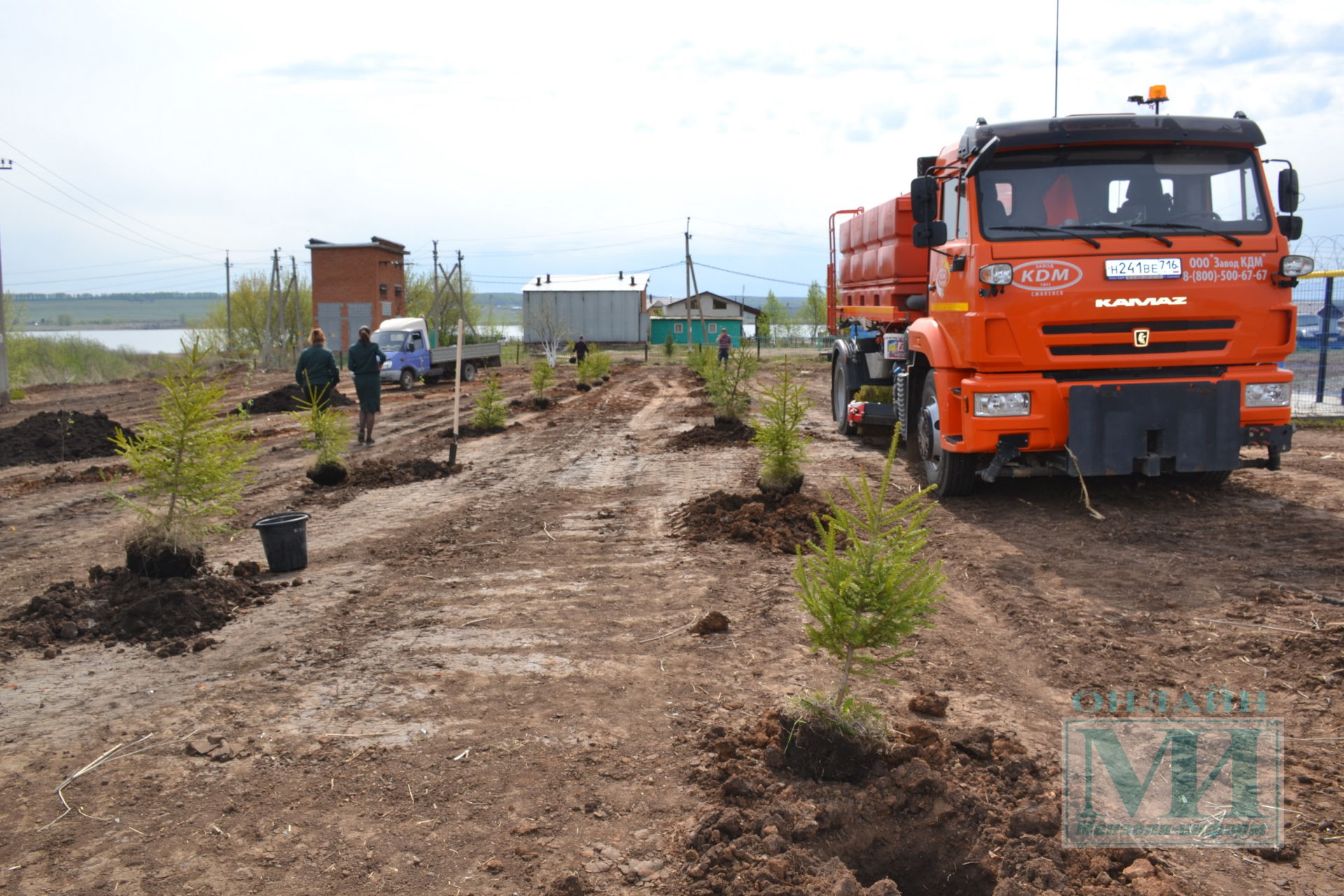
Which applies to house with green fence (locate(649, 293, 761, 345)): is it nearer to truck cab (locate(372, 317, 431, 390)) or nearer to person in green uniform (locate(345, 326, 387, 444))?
truck cab (locate(372, 317, 431, 390))

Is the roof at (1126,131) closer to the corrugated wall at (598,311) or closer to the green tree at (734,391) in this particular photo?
the green tree at (734,391)

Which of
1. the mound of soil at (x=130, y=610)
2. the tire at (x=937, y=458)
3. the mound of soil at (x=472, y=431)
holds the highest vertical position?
the tire at (x=937, y=458)

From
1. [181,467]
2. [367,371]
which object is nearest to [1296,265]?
[181,467]

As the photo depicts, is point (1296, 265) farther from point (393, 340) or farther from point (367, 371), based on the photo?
point (393, 340)

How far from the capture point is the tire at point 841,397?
13930 millimetres

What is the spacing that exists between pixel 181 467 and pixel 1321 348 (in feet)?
53.1

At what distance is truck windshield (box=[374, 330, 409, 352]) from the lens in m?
29.8

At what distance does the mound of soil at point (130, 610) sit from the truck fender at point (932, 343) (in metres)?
5.88

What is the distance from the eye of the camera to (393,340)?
30.0m

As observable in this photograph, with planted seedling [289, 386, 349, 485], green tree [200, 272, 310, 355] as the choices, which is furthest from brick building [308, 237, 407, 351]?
planted seedling [289, 386, 349, 485]

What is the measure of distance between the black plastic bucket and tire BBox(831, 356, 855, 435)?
8488 millimetres

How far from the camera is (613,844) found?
3182mm

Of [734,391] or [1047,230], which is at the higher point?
[1047,230]

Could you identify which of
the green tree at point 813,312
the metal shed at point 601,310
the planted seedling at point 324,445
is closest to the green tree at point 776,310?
the green tree at point 813,312
